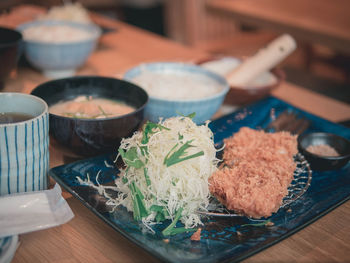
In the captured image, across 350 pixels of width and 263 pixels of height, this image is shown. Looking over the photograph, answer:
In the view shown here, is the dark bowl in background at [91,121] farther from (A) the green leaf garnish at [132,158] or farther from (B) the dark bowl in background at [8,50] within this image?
(B) the dark bowl in background at [8,50]

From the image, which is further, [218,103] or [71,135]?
[218,103]

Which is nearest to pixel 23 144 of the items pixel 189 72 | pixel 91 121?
pixel 91 121

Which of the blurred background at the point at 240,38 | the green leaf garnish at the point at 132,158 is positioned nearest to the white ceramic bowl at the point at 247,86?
the green leaf garnish at the point at 132,158

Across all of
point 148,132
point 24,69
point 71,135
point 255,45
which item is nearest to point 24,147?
point 71,135

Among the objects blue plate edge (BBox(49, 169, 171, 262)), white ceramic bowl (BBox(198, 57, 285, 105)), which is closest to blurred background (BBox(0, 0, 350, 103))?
white ceramic bowl (BBox(198, 57, 285, 105))

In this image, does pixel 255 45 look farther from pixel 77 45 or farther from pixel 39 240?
pixel 39 240

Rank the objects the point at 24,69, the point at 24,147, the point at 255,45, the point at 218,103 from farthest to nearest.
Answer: the point at 255,45, the point at 24,69, the point at 218,103, the point at 24,147

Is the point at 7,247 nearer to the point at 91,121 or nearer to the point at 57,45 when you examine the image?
the point at 91,121

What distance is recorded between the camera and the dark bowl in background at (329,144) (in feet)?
4.83

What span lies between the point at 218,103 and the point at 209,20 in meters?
2.86

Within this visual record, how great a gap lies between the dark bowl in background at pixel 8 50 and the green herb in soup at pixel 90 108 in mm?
374

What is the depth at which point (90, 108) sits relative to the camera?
1.57 metres

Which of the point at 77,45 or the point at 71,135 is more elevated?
the point at 77,45

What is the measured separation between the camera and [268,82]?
2158mm
